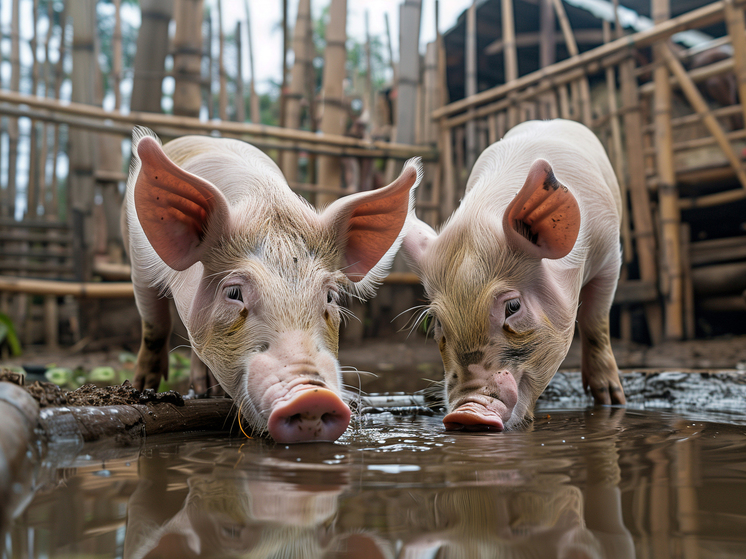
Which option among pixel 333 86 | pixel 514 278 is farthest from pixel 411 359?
pixel 514 278

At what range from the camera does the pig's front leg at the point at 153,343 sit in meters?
3.84

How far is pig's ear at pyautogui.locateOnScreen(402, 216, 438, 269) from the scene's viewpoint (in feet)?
11.0

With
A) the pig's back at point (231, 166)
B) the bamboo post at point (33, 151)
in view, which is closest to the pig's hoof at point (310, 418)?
the pig's back at point (231, 166)

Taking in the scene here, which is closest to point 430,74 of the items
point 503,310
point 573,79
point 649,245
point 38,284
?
point 573,79

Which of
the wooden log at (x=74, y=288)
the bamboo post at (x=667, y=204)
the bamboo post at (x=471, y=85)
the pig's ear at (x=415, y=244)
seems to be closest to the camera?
the pig's ear at (x=415, y=244)

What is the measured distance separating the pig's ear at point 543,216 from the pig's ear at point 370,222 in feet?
1.67

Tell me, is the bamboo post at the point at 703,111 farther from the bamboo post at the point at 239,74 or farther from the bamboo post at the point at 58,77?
the bamboo post at the point at 58,77

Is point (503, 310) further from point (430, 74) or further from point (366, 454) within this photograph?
point (430, 74)

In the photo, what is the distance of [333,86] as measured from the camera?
23.5ft

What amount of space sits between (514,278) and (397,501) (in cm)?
184

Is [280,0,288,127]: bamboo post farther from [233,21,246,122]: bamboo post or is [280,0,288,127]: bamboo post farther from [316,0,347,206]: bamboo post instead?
[233,21,246,122]: bamboo post

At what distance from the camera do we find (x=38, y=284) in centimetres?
640

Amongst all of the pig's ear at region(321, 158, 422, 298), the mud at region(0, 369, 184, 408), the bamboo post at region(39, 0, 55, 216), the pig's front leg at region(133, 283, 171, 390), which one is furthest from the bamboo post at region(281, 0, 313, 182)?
the mud at region(0, 369, 184, 408)

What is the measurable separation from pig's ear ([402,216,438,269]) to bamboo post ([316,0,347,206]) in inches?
148
